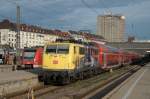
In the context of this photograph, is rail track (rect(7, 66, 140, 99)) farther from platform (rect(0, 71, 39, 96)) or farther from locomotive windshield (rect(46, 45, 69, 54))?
locomotive windshield (rect(46, 45, 69, 54))

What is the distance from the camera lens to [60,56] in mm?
27219

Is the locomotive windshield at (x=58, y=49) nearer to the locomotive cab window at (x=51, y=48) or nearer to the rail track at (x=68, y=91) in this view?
the locomotive cab window at (x=51, y=48)

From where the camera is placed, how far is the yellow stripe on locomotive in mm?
26984

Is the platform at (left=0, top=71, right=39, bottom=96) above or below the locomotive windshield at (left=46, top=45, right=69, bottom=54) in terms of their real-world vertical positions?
below

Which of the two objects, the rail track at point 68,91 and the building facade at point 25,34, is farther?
the building facade at point 25,34

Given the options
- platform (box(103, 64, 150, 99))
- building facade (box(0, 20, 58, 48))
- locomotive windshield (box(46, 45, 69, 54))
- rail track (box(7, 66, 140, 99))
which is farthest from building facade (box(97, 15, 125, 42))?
building facade (box(0, 20, 58, 48))

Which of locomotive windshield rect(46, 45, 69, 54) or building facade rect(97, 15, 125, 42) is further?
building facade rect(97, 15, 125, 42)

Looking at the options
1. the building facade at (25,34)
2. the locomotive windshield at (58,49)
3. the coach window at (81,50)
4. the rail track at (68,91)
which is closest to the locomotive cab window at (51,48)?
the locomotive windshield at (58,49)

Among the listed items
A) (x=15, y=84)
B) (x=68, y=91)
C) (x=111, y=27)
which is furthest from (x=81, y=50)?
(x=111, y=27)

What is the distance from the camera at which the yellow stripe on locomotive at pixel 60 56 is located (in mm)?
26984

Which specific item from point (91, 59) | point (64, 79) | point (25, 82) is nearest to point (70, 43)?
point (64, 79)

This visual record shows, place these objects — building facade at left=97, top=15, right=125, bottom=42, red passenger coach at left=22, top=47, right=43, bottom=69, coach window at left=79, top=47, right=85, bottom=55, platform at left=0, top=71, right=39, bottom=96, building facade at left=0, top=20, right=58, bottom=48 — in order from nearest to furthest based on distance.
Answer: platform at left=0, top=71, right=39, bottom=96, coach window at left=79, top=47, right=85, bottom=55, red passenger coach at left=22, top=47, right=43, bottom=69, building facade at left=97, top=15, right=125, bottom=42, building facade at left=0, top=20, right=58, bottom=48

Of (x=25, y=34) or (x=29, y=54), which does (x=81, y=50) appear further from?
(x=25, y=34)

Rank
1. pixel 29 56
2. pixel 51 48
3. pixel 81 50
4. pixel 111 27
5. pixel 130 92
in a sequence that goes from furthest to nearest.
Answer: pixel 111 27, pixel 29 56, pixel 81 50, pixel 51 48, pixel 130 92
